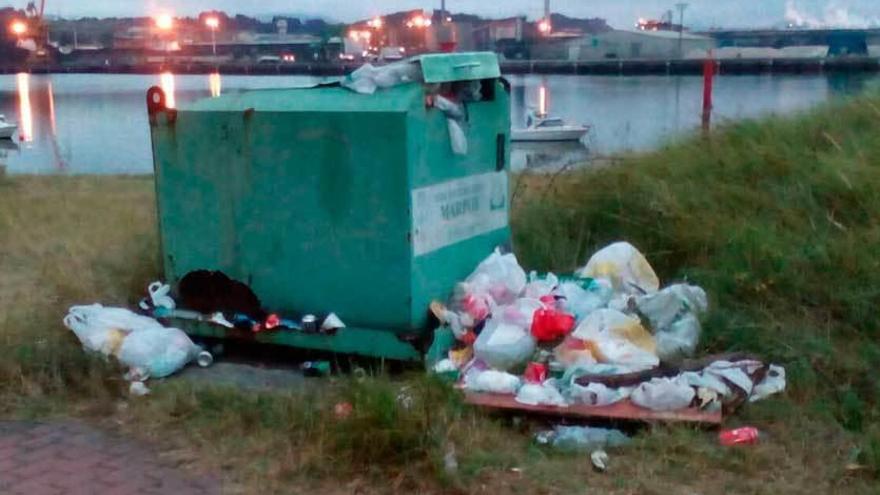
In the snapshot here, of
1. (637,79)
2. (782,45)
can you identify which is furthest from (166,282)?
(782,45)

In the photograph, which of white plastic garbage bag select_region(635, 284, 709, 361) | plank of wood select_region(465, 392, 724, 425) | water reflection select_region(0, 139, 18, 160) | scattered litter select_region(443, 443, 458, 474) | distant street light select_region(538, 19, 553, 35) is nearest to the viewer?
scattered litter select_region(443, 443, 458, 474)

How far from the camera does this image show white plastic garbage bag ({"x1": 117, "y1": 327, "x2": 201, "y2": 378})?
460cm

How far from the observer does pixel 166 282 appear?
17.6ft

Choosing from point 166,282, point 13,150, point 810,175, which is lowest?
point 13,150

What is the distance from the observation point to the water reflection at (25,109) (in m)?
38.2

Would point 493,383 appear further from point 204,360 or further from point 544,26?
point 544,26

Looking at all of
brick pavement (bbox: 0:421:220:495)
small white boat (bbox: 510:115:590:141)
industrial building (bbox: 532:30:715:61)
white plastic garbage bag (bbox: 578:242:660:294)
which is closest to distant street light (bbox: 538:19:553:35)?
industrial building (bbox: 532:30:715:61)

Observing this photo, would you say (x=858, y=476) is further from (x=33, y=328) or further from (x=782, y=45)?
(x=782, y=45)

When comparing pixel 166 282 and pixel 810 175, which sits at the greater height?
pixel 810 175

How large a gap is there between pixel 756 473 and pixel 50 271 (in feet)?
15.3

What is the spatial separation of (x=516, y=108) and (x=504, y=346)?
43.7m

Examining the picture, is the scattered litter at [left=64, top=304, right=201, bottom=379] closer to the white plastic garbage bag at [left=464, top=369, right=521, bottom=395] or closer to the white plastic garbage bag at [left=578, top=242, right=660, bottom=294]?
the white plastic garbage bag at [left=464, top=369, right=521, bottom=395]

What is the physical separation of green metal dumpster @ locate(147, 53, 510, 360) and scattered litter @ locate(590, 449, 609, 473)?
1.11m

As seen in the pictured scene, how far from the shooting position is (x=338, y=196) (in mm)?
4613
